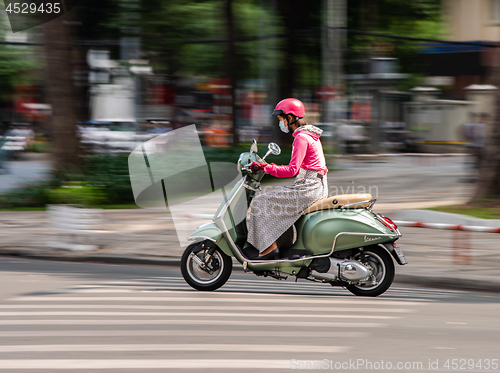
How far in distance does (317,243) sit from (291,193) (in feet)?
1.77

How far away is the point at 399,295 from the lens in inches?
263

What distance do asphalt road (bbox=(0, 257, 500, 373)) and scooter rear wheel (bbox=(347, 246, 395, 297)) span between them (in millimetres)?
174

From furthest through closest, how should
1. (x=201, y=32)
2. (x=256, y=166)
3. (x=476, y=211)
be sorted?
(x=201, y=32), (x=476, y=211), (x=256, y=166)

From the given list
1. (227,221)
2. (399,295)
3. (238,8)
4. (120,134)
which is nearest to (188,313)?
(227,221)

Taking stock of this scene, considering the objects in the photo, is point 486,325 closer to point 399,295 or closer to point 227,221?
point 399,295

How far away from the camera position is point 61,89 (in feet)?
43.8

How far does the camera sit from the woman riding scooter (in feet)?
21.0

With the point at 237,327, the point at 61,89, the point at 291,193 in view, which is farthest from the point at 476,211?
the point at 61,89

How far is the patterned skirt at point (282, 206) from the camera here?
21.1 ft

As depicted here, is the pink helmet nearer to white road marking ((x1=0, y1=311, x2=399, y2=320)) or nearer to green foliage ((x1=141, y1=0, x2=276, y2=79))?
white road marking ((x1=0, y1=311, x2=399, y2=320))

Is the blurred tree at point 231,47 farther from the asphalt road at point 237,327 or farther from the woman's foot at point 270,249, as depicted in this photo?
the woman's foot at point 270,249

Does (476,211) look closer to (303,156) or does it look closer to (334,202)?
(334,202)

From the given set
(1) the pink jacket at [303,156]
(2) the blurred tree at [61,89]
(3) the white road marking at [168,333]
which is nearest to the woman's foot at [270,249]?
(1) the pink jacket at [303,156]

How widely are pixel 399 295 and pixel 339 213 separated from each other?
1.06m
